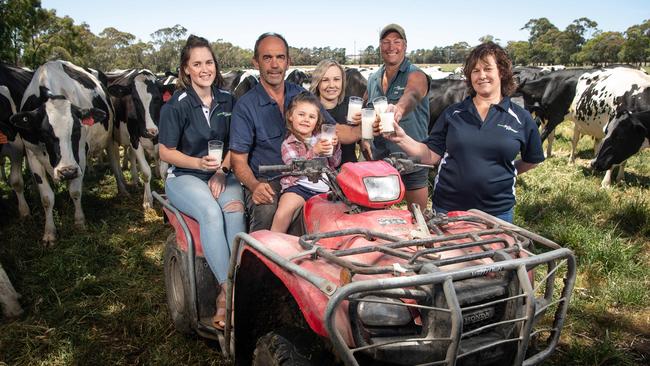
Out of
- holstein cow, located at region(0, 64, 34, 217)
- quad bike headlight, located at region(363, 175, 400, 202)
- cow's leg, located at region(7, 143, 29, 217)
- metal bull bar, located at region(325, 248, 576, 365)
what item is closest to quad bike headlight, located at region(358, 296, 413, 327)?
metal bull bar, located at region(325, 248, 576, 365)

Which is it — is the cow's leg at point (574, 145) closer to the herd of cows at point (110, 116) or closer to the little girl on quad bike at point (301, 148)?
the herd of cows at point (110, 116)

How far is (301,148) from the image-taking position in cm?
296

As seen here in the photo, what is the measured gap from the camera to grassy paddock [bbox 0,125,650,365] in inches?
131

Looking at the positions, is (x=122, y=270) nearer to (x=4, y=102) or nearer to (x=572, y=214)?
(x=4, y=102)

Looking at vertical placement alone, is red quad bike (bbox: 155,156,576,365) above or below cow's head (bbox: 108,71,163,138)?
below

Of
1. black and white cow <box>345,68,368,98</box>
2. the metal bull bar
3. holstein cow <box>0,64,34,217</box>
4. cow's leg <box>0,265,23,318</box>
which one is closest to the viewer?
the metal bull bar

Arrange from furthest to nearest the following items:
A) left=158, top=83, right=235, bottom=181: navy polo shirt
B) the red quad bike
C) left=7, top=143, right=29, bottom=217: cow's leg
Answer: left=7, top=143, right=29, bottom=217: cow's leg < left=158, top=83, right=235, bottom=181: navy polo shirt < the red quad bike

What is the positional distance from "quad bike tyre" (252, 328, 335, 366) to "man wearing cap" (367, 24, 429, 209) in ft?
7.58

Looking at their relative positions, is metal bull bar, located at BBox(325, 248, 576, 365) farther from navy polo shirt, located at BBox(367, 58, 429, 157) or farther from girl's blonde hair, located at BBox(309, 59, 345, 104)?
girl's blonde hair, located at BBox(309, 59, 345, 104)

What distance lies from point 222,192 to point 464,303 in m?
1.92

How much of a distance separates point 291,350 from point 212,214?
1260mm

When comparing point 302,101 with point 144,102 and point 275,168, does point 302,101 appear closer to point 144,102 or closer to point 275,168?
point 275,168

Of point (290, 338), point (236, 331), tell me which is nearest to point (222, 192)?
point (236, 331)

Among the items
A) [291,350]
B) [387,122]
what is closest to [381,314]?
[291,350]
